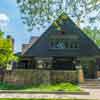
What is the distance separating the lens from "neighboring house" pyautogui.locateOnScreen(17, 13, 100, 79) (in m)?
46.5

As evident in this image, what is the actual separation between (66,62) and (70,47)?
221cm

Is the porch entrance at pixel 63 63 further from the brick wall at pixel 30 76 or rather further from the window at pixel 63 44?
the brick wall at pixel 30 76

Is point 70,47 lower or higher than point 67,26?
lower

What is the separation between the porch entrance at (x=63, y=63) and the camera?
4719 centimetres

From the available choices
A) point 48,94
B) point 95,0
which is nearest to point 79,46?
point 48,94

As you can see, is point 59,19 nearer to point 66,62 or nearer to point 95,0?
point 95,0

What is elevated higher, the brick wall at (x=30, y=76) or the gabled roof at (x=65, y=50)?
the gabled roof at (x=65, y=50)

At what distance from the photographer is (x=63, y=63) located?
47.5 meters

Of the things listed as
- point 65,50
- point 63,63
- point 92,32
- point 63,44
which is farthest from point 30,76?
point 63,63

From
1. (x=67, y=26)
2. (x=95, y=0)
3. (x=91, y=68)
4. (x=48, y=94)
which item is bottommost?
(x=48, y=94)

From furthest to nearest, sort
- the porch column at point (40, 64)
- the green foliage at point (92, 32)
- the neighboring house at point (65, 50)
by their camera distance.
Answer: the porch column at point (40, 64), the neighboring house at point (65, 50), the green foliage at point (92, 32)

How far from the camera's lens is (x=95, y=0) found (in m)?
20.9

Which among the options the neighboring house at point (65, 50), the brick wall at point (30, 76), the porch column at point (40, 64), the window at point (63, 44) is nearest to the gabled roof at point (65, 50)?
the neighboring house at point (65, 50)

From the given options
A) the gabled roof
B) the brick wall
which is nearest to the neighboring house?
the gabled roof
